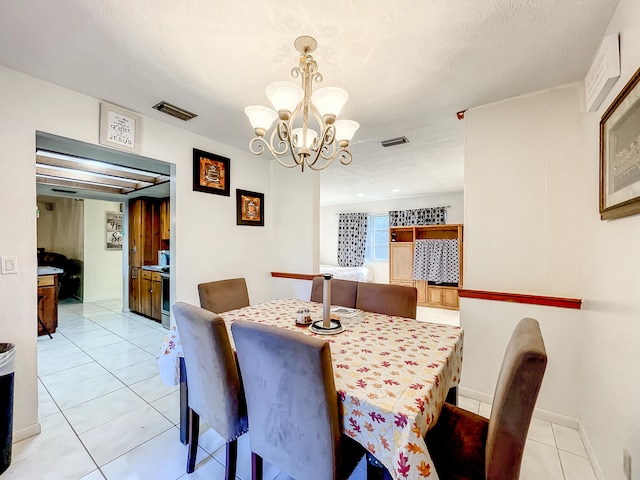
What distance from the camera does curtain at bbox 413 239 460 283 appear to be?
213 inches

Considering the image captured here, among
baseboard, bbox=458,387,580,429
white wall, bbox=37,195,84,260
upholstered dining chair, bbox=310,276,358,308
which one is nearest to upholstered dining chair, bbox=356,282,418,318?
upholstered dining chair, bbox=310,276,358,308

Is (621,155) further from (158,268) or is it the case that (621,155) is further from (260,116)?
(158,268)

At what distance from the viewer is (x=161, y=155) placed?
2.48m

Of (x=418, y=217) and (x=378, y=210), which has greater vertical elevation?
(x=378, y=210)

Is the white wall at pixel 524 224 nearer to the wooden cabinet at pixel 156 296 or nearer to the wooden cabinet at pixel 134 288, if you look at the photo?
the wooden cabinet at pixel 156 296

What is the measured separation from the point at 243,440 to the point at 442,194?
589cm

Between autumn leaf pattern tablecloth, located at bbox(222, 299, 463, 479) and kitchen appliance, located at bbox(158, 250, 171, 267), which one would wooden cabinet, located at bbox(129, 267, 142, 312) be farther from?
autumn leaf pattern tablecloth, located at bbox(222, 299, 463, 479)

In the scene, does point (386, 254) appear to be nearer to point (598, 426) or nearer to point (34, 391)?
point (598, 426)

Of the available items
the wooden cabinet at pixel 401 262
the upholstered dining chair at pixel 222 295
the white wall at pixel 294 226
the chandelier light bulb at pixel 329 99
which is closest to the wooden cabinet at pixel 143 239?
the white wall at pixel 294 226

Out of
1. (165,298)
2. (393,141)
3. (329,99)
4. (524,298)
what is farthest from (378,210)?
(329,99)

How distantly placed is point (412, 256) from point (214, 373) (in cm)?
532

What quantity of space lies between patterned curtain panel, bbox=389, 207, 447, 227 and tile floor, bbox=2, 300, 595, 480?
14.9ft

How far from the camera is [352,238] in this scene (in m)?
7.34

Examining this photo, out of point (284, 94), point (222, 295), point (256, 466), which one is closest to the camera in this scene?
point (256, 466)
